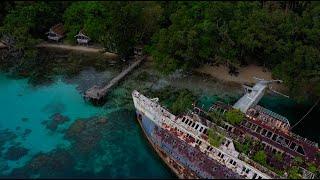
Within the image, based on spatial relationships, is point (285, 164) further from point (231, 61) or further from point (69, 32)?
point (69, 32)

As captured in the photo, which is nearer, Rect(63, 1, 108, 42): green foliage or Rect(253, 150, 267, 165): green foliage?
Rect(253, 150, 267, 165): green foliage

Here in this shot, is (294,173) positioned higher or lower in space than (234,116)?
lower

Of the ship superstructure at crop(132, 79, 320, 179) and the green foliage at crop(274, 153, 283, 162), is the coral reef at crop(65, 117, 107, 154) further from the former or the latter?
the green foliage at crop(274, 153, 283, 162)

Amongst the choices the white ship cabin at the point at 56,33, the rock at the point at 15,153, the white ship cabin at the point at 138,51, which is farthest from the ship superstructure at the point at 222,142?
the white ship cabin at the point at 56,33

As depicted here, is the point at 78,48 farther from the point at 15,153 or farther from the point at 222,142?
the point at 222,142

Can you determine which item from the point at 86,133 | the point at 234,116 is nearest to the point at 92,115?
the point at 86,133

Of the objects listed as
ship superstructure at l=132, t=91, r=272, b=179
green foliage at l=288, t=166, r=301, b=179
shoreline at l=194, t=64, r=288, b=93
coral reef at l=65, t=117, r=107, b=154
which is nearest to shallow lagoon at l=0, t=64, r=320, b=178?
coral reef at l=65, t=117, r=107, b=154

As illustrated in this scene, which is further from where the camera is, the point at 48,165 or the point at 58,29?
the point at 58,29
